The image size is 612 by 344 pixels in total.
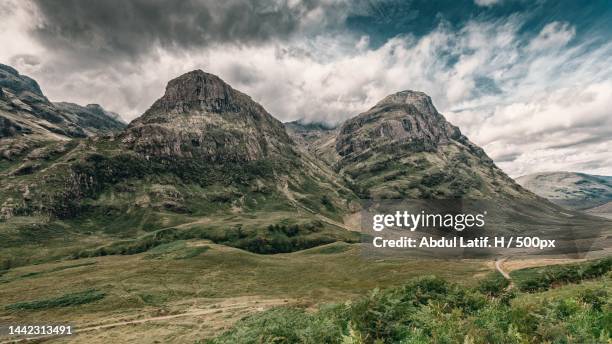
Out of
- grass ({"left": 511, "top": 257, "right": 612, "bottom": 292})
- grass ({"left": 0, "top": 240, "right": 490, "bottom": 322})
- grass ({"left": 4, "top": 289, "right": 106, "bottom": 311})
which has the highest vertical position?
grass ({"left": 511, "top": 257, "right": 612, "bottom": 292})

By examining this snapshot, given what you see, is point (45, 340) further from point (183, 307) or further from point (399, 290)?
A: point (399, 290)

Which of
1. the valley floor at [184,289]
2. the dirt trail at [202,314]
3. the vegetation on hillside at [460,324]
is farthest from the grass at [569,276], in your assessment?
the dirt trail at [202,314]

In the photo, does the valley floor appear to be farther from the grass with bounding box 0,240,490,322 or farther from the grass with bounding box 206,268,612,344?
the grass with bounding box 206,268,612,344

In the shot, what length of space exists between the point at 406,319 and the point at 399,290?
17191mm

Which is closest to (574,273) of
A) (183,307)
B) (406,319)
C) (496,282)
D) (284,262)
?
(496,282)

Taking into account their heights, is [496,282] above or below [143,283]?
above

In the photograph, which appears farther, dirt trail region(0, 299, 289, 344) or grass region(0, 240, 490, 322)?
grass region(0, 240, 490, 322)

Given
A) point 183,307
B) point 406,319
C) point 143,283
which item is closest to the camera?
point 406,319

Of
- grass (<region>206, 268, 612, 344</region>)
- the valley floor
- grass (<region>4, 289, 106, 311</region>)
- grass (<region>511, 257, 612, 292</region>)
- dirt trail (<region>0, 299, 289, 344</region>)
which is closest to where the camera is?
grass (<region>206, 268, 612, 344</region>)

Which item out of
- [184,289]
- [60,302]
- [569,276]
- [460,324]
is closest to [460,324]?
[460,324]

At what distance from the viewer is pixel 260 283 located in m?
146

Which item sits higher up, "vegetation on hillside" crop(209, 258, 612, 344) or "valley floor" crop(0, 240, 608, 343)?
"vegetation on hillside" crop(209, 258, 612, 344)

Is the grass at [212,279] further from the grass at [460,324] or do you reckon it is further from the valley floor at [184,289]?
the grass at [460,324]

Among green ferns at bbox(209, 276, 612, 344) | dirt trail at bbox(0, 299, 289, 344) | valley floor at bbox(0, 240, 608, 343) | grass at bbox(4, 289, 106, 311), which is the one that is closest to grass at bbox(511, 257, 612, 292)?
valley floor at bbox(0, 240, 608, 343)
